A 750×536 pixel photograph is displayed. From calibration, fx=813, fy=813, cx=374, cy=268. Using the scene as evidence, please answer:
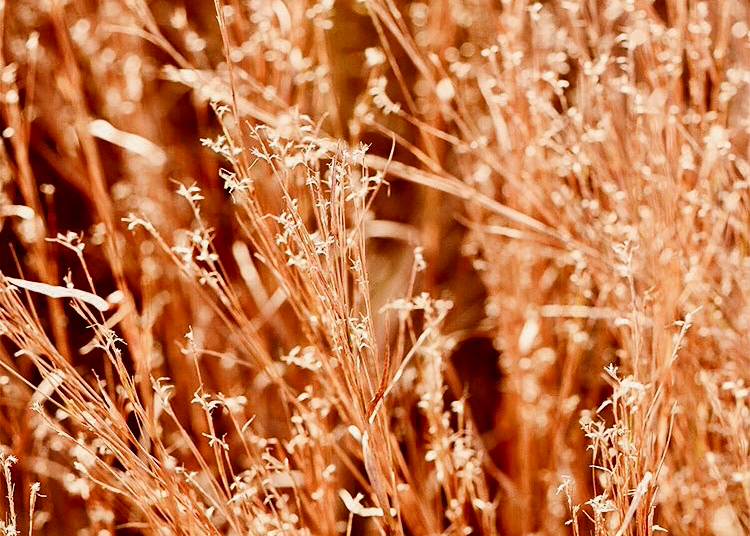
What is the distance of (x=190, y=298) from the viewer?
1.61 m

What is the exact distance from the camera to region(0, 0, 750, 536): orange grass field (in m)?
0.81

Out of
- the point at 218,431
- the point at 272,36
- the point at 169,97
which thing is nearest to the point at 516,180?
the point at 272,36

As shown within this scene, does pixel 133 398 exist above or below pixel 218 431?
above

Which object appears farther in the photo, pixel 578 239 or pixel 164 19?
pixel 164 19

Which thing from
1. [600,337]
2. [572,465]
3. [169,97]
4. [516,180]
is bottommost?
[572,465]

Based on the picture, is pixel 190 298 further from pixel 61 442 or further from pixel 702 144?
pixel 702 144

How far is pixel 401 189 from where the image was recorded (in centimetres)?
195

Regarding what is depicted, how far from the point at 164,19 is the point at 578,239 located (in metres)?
1.10

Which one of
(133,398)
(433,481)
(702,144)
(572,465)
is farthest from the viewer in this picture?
(572,465)

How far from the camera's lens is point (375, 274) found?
187cm

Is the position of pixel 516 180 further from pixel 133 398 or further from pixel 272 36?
pixel 133 398

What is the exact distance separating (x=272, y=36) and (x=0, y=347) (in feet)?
2.19

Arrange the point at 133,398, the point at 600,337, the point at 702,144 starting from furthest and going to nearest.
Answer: the point at 600,337 < the point at 702,144 < the point at 133,398

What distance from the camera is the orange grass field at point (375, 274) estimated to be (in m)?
0.81
